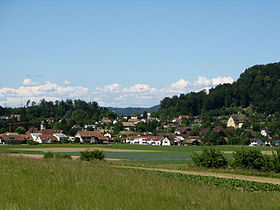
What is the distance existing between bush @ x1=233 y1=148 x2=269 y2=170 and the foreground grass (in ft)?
72.1

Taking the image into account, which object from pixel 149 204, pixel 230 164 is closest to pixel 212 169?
pixel 230 164

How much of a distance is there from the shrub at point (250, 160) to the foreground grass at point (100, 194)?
72.2ft

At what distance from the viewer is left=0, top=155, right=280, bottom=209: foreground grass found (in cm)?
1520

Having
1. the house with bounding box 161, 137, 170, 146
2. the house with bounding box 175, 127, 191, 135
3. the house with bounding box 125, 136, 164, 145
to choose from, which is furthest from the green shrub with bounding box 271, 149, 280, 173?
the house with bounding box 175, 127, 191, 135

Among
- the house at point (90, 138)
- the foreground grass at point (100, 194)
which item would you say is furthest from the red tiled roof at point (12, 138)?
the foreground grass at point (100, 194)

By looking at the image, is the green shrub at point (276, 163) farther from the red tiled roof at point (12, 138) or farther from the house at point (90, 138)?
the red tiled roof at point (12, 138)

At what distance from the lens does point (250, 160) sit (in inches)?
1634

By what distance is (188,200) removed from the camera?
1627cm

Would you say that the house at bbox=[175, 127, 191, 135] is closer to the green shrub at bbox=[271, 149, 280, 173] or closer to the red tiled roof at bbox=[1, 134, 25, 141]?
the red tiled roof at bbox=[1, 134, 25, 141]

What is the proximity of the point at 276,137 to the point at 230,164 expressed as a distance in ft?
383

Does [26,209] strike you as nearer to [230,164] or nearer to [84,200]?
[84,200]

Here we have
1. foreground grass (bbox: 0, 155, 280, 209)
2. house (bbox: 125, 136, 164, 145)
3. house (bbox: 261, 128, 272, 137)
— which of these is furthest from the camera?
house (bbox: 261, 128, 272, 137)

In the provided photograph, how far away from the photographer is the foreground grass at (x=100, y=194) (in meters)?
15.2

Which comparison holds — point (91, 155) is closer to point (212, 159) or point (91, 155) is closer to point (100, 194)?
point (212, 159)
